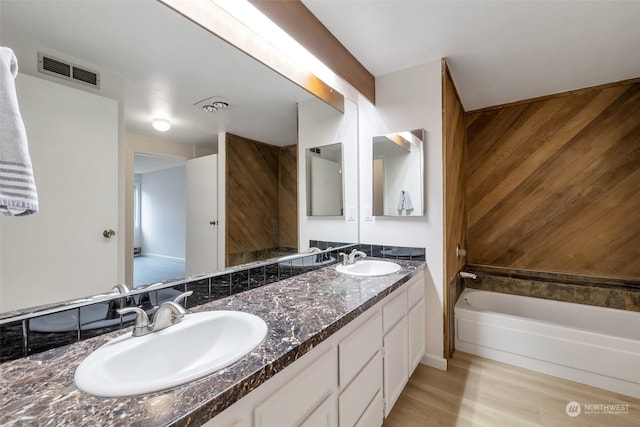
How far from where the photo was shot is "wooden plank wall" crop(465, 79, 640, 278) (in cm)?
238

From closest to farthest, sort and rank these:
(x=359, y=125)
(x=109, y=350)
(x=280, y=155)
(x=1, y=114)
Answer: (x=1, y=114), (x=109, y=350), (x=280, y=155), (x=359, y=125)

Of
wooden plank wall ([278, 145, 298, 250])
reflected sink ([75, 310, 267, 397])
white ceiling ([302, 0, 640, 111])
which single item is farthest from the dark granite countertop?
white ceiling ([302, 0, 640, 111])

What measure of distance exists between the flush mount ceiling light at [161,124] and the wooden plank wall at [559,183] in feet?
10.00

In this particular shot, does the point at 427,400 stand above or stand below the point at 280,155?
below

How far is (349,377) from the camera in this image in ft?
3.68

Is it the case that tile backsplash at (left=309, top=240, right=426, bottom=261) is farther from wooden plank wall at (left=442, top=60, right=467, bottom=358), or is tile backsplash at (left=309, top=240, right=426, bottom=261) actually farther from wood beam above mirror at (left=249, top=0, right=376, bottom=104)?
wood beam above mirror at (left=249, top=0, right=376, bottom=104)

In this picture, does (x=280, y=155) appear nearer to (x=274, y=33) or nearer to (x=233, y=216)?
(x=233, y=216)

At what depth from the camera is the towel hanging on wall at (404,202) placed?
2.16 m

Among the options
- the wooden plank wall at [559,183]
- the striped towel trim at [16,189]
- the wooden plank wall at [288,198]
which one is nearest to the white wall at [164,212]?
the striped towel trim at [16,189]

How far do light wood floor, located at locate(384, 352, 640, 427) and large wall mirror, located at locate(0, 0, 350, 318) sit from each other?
1.76m

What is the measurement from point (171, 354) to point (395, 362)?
1.25 metres

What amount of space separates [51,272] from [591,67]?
3.55 metres

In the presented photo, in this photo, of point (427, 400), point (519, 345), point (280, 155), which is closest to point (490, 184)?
point (519, 345)

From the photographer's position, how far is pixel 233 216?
1485mm
